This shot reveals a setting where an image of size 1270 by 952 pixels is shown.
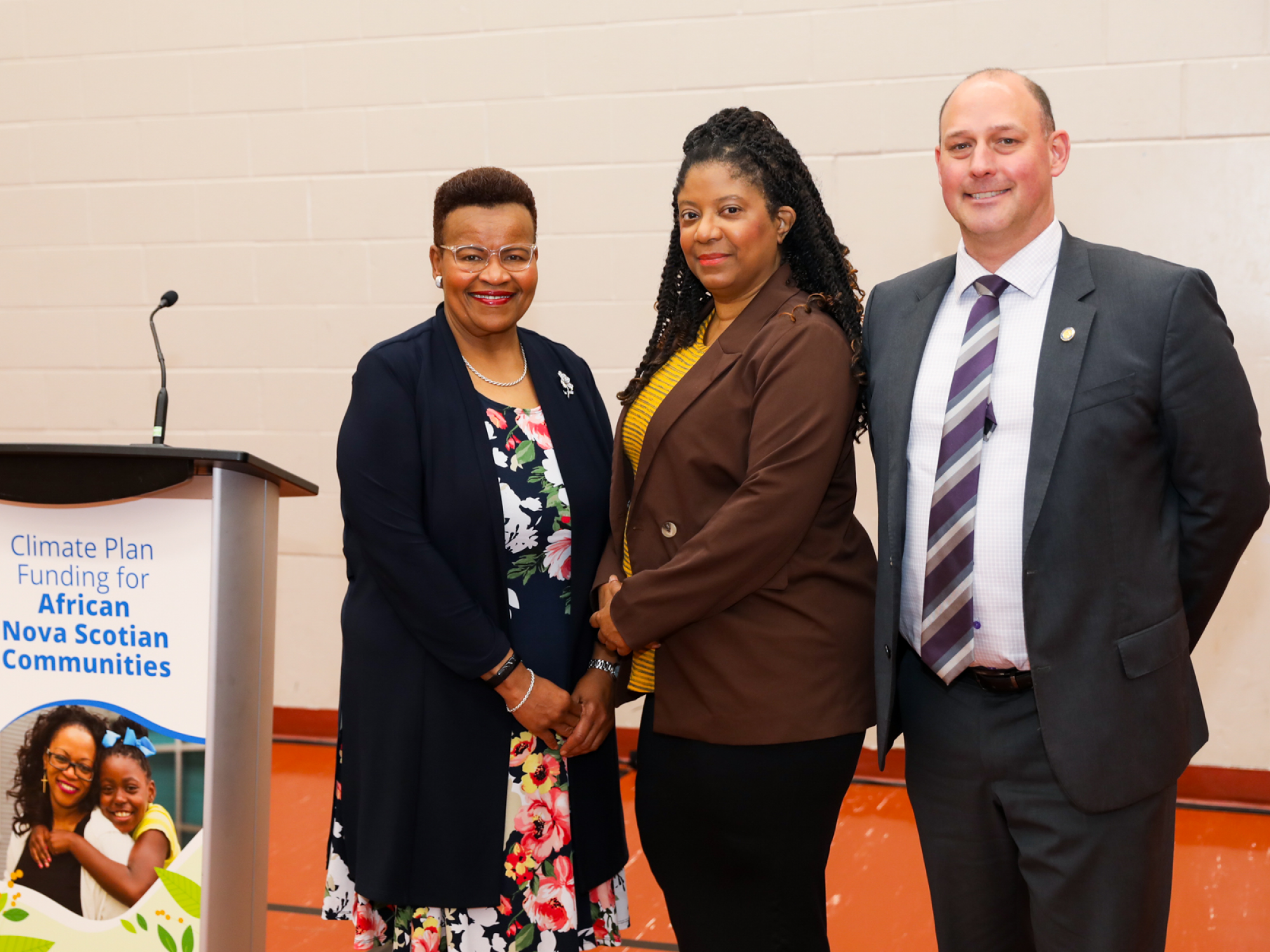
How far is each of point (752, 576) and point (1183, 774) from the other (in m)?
2.27

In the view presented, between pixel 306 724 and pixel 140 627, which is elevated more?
pixel 140 627

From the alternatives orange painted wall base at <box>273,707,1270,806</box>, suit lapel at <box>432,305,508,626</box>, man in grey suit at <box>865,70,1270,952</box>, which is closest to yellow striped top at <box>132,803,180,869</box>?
suit lapel at <box>432,305,508,626</box>

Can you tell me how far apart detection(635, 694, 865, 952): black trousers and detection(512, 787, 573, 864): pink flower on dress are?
23 cm

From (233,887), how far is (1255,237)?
3.37 m

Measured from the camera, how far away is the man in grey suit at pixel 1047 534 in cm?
162

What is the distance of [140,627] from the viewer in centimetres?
178

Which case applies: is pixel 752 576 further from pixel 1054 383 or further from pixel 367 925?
pixel 367 925

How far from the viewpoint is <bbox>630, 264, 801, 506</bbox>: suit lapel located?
1.83 meters

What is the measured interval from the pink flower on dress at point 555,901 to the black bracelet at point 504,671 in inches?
14.3

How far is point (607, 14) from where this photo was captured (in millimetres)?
A: 3826

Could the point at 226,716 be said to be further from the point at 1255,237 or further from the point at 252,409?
the point at 1255,237

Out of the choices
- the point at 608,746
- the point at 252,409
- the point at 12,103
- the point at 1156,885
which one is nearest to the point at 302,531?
the point at 252,409

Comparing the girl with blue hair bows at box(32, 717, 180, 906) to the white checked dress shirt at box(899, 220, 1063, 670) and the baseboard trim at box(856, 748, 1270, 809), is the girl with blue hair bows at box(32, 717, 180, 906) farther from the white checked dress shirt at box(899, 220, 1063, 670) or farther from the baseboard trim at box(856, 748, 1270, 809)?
the baseboard trim at box(856, 748, 1270, 809)

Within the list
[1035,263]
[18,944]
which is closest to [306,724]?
[18,944]
